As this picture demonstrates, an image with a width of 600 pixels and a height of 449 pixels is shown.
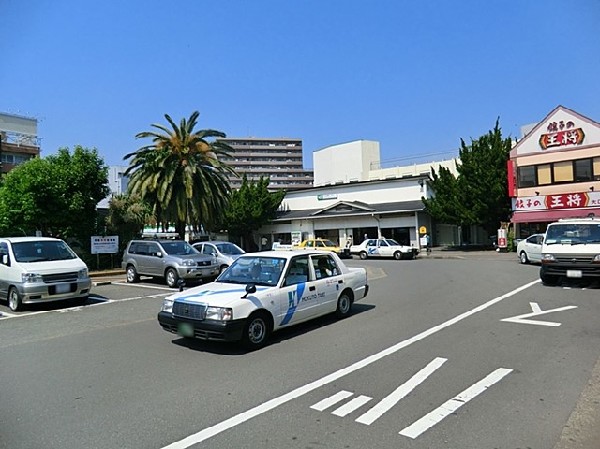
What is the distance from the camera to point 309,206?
170ft

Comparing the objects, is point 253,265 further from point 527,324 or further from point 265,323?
point 527,324

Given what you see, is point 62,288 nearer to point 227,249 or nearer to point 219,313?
point 219,313

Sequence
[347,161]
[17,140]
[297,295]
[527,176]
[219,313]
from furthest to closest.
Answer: [347,161]
[17,140]
[527,176]
[297,295]
[219,313]

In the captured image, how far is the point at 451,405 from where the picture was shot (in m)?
4.77

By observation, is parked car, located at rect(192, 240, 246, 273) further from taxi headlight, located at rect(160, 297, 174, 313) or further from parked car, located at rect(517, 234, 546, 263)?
parked car, located at rect(517, 234, 546, 263)

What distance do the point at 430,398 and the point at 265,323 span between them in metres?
3.11

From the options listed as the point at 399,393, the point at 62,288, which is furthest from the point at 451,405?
the point at 62,288

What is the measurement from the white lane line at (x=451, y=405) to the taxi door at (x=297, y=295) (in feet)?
10.9

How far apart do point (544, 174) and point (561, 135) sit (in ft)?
9.87

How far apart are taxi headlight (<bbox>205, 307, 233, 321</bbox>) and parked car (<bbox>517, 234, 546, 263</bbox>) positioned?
19414 mm

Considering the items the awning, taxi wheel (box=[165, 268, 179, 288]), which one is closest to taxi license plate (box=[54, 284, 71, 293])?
taxi wheel (box=[165, 268, 179, 288])

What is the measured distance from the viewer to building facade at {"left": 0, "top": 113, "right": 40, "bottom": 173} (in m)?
60.0

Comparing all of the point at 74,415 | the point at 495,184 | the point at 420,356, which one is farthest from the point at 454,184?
the point at 74,415

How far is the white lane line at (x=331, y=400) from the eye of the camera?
4.77 metres
